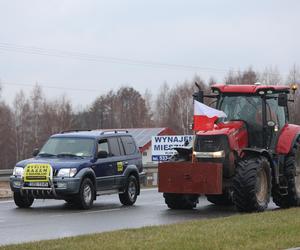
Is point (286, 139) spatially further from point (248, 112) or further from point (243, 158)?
point (243, 158)

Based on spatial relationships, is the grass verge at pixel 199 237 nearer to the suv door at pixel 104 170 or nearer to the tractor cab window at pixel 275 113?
the tractor cab window at pixel 275 113

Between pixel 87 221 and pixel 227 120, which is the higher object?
pixel 227 120

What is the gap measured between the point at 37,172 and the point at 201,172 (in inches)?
154

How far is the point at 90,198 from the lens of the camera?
55.9ft

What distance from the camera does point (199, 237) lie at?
1048cm

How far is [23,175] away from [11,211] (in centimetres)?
89

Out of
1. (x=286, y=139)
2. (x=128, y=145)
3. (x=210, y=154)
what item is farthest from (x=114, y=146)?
(x=286, y=139)

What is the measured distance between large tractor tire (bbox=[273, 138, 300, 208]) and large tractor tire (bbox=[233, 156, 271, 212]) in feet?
3.30

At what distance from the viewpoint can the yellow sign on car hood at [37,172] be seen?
1623 centimetres

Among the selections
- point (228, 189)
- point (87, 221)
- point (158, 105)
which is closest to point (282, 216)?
point (228, 189)

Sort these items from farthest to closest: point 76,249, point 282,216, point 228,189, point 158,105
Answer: point 158,105 < point 228,189 < point 282,216 < point 76,249

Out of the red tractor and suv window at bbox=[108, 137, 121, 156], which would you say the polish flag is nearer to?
the red tractor

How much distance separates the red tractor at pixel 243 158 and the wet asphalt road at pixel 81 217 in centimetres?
55

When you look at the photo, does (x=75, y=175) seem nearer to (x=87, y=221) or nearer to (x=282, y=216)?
(x=87, y=221)
